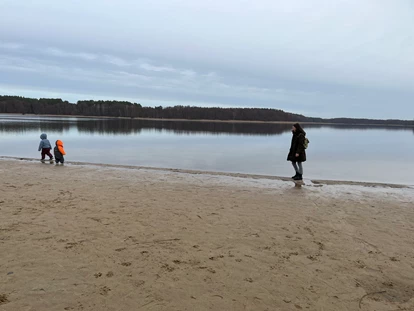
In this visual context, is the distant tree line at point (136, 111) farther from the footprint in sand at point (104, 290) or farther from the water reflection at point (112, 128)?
the footprint in sand at point (104, 290)

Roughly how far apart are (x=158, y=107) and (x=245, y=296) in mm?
134523

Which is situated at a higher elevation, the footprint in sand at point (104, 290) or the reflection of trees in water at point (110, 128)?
the reflection of trees in water at point (110, 128)

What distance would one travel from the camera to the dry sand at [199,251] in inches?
117

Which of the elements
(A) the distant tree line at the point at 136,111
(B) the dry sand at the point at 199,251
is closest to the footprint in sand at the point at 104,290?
(B) the dry sand at the point at 199,251

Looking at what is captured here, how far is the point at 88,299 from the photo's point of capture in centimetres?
286

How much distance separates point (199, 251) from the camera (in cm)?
399

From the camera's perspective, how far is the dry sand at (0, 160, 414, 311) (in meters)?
2.97

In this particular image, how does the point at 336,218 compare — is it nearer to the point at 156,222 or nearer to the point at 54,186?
the point at 156,222

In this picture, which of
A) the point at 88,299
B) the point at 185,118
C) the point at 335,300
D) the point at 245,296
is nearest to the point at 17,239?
the point at 88,299

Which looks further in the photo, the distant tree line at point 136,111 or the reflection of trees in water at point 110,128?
the distant tree line at point 136,111

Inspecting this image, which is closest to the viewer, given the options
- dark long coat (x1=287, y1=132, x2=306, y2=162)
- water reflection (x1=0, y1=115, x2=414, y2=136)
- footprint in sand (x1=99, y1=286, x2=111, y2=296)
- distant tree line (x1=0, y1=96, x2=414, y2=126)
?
footprint in sand (x1=99, y1=286, x2=111, y2=296)

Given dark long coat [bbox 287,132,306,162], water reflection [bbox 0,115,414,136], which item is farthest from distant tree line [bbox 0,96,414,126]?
dark long coat [bbox 287,132,306,162]

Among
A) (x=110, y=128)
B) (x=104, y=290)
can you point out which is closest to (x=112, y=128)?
(x=110, y=128)

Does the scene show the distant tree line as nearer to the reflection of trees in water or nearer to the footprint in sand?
the reflection of trees in water
